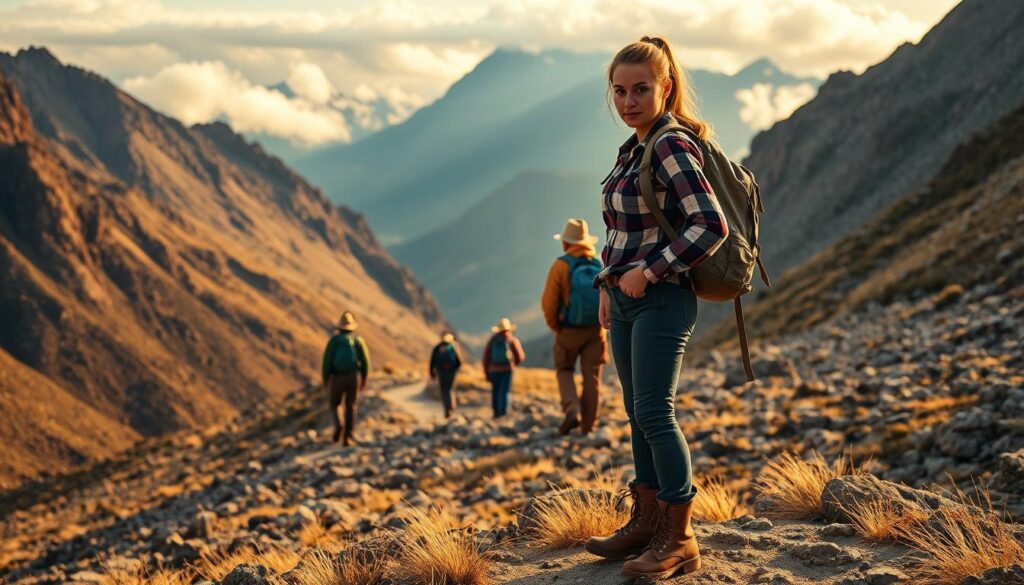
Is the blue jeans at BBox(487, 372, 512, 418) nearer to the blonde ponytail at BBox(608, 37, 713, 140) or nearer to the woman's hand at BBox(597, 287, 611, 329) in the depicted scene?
the woman's hand at BBox(597, 287, 611, 329)

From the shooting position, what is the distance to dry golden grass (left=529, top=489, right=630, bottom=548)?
5719mm

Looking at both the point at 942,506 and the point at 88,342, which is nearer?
the point at 942,506

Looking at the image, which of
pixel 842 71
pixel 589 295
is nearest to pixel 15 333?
pixel 842 71

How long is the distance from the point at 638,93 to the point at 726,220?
87cm

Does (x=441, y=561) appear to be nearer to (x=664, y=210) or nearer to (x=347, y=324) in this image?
(x=664, y=210)

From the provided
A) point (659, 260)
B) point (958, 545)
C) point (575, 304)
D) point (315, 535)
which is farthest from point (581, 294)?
point (958, 545)

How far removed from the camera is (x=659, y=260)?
446cm

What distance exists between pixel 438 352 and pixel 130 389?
472 feet

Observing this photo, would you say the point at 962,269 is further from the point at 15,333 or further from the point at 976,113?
the point at 15,333

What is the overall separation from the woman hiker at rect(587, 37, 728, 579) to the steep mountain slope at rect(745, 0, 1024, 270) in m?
76.4

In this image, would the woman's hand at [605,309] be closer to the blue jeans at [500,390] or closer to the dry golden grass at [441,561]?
the dry golden grass at [441,561]

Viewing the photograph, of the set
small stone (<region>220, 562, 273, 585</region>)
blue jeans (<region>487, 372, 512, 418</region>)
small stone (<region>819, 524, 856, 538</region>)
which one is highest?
blue jeans (<region>487, 372, 512, 418</region>)

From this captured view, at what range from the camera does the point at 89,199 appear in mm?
177000

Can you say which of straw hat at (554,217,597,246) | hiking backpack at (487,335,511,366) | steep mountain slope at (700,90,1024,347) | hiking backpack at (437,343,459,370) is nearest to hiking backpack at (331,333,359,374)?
hiking backpack at (487,335,511,366)
